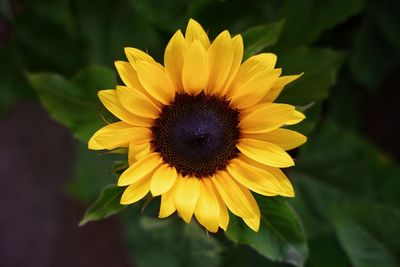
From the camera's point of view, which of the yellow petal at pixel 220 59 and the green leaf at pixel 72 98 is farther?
the green leaf at pixel 72 98

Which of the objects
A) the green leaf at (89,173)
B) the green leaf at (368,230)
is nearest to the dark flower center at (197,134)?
the green leaf at (368,230)

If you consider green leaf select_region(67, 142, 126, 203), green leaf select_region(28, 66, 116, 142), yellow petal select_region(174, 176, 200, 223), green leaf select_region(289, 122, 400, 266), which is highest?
yellow petal select_region(174, 176, 200, 223)

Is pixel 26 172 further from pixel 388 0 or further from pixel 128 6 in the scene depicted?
pixel 388 0

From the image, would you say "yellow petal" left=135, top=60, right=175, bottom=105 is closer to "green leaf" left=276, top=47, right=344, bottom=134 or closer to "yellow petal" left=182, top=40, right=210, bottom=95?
"yellow petal" left=182, top=40, right=210, bottom=95

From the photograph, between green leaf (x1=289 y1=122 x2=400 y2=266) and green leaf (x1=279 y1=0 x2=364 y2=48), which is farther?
green leaf (x1=289 y1=122 x2=400 y2=266)

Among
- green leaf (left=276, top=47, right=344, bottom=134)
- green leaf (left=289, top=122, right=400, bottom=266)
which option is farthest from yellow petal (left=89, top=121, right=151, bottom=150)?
green leaf (left=289, top=122, right=400, bottom=266)

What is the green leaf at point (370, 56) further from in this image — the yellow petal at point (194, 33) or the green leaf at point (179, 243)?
the yellow petal at point (194, 33)

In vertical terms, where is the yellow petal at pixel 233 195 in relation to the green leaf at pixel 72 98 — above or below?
above
